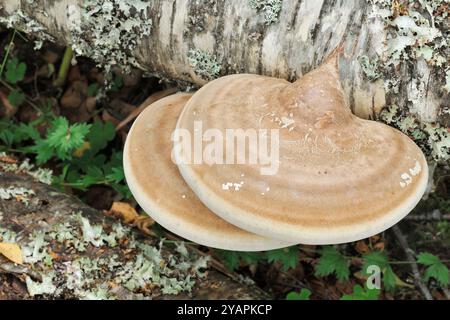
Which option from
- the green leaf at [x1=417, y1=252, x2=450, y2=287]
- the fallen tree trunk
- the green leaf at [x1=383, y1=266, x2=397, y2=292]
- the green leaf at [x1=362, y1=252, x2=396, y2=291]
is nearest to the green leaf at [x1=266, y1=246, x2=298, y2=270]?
the fallen tree trunk

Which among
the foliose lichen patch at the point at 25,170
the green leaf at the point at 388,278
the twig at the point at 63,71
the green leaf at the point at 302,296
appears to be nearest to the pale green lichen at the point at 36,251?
the foliose lichen patch at the point at 25,170

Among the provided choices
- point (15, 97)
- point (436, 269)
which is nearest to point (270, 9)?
point (436, 269)

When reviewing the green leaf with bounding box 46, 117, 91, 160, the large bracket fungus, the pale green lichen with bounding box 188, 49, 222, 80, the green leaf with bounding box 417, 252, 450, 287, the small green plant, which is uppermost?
the pale green lichen with bounding box 188, 49, 222, 80

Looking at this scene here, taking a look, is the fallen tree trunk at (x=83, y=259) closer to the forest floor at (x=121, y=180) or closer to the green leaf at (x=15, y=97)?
the forest floor at (x=121, y=180)

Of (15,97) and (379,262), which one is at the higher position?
(15,97)

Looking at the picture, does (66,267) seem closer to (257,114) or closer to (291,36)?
(257,114)

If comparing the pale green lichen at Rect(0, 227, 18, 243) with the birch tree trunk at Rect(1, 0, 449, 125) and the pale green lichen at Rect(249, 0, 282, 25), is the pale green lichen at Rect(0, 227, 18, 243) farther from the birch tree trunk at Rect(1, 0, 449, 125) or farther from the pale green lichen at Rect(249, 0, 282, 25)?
the pale green lichen at Rect(249, 0, 282, 25)

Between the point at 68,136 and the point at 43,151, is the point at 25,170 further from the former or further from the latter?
the point at 43,151
